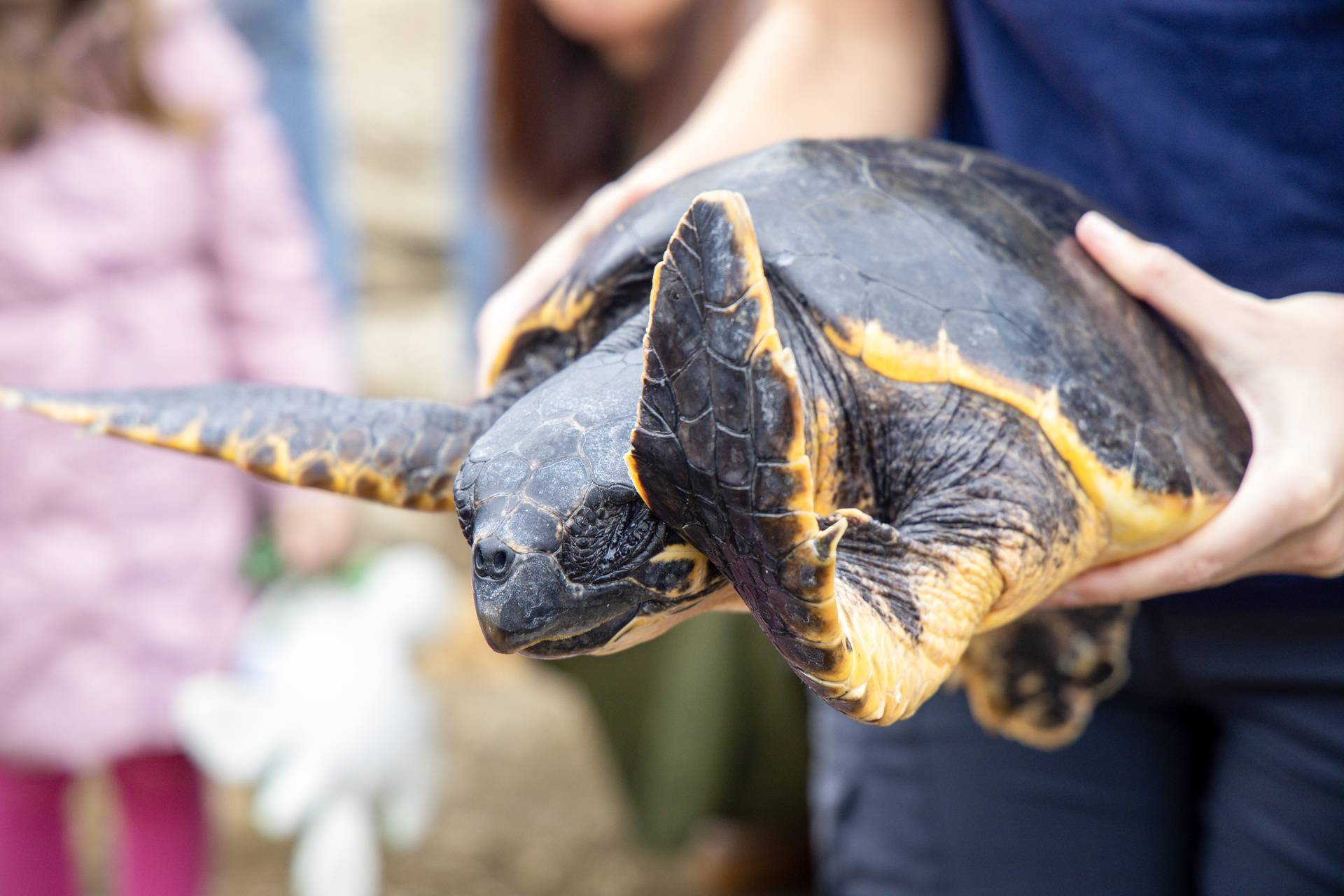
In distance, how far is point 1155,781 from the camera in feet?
4.01

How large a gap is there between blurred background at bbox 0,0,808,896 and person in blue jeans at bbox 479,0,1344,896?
0.92 metres

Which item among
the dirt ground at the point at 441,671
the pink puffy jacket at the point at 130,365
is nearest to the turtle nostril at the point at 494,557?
the pink puffy jacket at the point at 130,365

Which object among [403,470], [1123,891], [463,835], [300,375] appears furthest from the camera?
[463,835]

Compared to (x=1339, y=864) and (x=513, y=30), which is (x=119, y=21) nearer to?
(x=513, y=30)

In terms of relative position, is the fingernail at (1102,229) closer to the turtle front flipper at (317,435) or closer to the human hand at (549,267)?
the human hand at (549,267)

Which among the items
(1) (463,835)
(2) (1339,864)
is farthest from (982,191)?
(1) (463,835)

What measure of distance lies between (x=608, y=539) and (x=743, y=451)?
0.58 feet

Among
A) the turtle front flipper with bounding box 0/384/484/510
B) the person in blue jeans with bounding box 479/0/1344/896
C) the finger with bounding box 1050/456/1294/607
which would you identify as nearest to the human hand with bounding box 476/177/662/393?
the person in blue jeans with bounding box 479/0/1344/896

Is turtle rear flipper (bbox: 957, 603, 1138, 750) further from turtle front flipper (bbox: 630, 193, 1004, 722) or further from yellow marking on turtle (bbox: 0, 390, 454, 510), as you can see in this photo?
yellow marking on turtle (bbox: 0, 390, 454, 510)

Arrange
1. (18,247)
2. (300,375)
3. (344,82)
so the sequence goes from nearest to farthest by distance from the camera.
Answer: (18,247) → (300,375) → (344,82)

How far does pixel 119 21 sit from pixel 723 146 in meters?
1.37

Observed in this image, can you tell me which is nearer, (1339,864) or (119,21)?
(1339,864)

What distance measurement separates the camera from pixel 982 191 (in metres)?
1.05

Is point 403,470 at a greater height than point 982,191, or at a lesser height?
lesser
